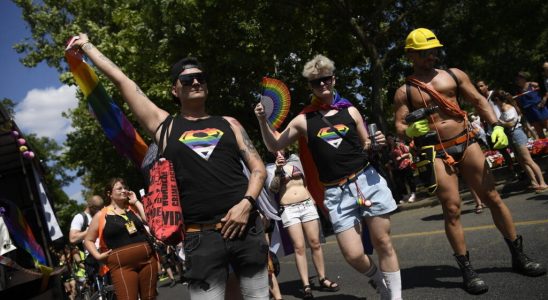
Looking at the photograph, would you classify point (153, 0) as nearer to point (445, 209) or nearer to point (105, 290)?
point (105, 290)

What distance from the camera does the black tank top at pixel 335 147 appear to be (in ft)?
13.7

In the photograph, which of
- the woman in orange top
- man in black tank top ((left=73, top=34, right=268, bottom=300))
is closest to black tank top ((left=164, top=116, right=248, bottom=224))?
man in black tank top ((left=73, top=34, right=268, bottom=300))

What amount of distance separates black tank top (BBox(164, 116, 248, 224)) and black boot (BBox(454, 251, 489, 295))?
2279mm

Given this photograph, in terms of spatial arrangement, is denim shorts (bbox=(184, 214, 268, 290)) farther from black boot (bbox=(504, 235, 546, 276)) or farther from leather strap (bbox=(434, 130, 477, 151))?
black boot (bbox=(504, 235, 546, 276))

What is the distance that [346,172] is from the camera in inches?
164

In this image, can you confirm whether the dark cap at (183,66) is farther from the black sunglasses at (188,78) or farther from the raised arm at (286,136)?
the raised arm at (286,136)

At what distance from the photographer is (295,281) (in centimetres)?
729

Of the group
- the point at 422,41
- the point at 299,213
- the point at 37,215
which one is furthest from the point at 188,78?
the point at 37,215

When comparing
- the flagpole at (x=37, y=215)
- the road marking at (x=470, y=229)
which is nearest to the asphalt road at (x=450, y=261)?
the road marking at (x=470, y=229)

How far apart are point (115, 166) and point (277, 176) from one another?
20716 mm

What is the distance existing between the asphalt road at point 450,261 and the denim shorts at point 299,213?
0.91 m

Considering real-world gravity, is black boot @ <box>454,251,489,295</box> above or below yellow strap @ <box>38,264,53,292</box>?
below

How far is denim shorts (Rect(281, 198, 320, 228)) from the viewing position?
6.06 m

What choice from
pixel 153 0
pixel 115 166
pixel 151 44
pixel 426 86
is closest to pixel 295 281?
pixel 426 86
